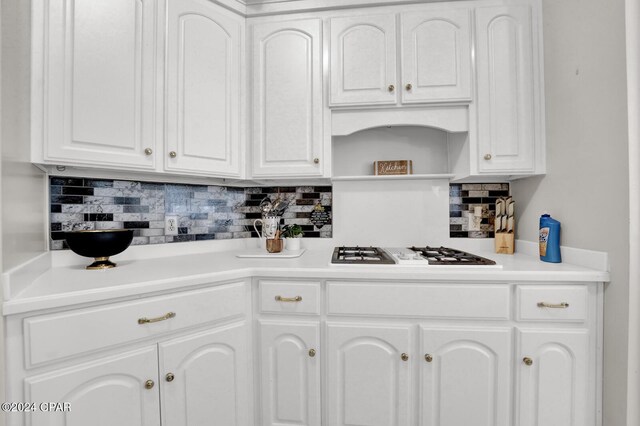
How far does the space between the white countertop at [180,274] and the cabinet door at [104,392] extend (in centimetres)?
24

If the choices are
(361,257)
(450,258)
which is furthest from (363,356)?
(450,258)

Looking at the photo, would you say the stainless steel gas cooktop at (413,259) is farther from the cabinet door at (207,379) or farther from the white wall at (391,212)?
the cabinet door at (207,379)

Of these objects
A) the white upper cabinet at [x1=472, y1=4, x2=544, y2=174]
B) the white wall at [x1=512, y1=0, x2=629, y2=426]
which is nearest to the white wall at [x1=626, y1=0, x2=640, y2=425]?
the white wall at [x1=512, y1=0, x2=629, y2=426]

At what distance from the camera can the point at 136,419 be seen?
1104 millimetres

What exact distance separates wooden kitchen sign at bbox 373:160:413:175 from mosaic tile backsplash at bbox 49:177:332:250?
357 mm

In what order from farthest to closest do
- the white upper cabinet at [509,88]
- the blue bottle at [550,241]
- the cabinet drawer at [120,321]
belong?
the white upper cabinet at [509,88] → the blue bottle at [550,241] → the cabinet drawer at [120,321]

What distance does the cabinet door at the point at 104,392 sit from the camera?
950 millimetres

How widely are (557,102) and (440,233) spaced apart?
0.92 m

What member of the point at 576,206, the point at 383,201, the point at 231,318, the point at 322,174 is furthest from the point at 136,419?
the point at 576,206

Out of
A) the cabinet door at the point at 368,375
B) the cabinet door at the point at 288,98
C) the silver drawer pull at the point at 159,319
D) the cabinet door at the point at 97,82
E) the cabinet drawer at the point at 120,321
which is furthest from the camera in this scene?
the cabinet door at the point at 288,98

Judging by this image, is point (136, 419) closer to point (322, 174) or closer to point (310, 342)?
point (310, 342)

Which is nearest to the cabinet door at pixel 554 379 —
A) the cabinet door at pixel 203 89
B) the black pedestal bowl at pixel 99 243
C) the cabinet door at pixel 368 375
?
the cabinet door at pixel 368 375

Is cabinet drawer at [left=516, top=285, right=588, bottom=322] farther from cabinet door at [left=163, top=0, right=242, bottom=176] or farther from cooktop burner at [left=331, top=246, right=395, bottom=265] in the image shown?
cabinet door at [left=163, top=0, right=242, bottom=176]

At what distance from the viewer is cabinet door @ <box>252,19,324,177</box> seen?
A: 5.52ft
